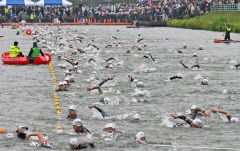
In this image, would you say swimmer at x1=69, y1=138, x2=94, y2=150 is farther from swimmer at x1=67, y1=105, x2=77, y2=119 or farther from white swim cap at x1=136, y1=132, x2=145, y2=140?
swimmer at x1=67, y1=105, x2=77, y2=119

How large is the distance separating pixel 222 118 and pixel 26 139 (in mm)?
6998

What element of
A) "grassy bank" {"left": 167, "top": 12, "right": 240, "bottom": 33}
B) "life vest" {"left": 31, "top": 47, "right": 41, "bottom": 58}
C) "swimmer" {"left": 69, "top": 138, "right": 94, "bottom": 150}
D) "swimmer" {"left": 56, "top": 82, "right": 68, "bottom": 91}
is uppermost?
"grassy bank" {"left": 167, "top": 12, "right": 240, "bottom": 33}

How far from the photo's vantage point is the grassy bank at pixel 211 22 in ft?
242

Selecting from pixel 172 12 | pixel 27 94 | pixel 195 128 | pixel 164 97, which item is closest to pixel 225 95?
pixel 164 97

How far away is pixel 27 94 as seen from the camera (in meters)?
25.7

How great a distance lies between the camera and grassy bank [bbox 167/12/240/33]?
73.7 meters

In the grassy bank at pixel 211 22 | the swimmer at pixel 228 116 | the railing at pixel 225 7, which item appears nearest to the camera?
the swimmer at pixel 228 116

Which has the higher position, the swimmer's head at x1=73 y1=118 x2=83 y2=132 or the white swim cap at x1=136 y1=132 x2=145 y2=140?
the swimmer's head at x1=73 y1=118 x2=83 y2=132

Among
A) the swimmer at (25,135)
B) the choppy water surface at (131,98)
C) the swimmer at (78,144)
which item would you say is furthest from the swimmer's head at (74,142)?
the swimmer at (25,135)

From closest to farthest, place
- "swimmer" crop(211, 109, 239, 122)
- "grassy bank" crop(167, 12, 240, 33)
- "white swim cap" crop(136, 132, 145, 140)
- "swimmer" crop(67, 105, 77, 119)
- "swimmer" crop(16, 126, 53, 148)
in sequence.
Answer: "swimmer" crop(16, 126, 53, 148) → "white swim cap" crop(136, 132, 145, 140) → "swimmer" crop(211, 109, 239, 122) → "swimmer" crop(67, 105, 77, 119) → "grassy bank" crop(167, 12, 240, 33)

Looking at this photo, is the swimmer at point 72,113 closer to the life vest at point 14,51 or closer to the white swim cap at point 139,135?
the white swim cap at point 139,135

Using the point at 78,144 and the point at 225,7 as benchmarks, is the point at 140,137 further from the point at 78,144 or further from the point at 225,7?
the point at 225,7

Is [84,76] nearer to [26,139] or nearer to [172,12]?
[26,139]

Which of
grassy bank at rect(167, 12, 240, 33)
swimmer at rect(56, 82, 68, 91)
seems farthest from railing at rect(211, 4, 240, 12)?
swimmer at rect(56, 82, 68, 91)
